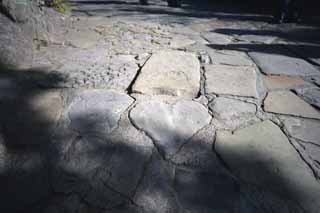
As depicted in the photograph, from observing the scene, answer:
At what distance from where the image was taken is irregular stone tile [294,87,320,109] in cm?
170

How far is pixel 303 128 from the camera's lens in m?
1.43

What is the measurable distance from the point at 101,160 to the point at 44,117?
48 cm

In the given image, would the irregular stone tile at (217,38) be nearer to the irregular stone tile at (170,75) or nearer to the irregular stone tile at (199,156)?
the irregular stone tile at (170,75)

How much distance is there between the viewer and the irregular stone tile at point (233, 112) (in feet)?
4.76

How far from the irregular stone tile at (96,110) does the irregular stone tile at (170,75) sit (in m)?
0.18

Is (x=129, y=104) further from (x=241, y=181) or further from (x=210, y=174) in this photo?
(x=241, y=181)

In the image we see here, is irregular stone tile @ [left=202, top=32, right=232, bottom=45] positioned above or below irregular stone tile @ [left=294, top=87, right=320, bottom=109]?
above

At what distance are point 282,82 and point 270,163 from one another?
3.38 ft

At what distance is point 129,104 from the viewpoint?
5.03ft

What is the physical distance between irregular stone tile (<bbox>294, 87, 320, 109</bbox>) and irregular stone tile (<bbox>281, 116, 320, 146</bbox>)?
0.88 feet

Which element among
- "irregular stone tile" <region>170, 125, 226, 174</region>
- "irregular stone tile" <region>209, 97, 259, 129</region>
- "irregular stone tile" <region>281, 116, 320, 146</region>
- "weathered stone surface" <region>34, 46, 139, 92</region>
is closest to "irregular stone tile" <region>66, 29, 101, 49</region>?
"weathered stone surface" <region>34, 46, 139, 92</region>

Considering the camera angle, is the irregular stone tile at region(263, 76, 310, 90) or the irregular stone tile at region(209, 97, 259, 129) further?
the irregular stone tile at region(263, 76, 310, 90)

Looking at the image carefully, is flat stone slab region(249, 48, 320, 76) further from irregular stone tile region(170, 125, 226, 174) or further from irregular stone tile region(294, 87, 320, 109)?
irregular stone tile region(170, 125, 226, 174)

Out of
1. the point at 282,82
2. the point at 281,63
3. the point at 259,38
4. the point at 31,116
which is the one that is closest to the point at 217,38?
Result: the point at 259,38
